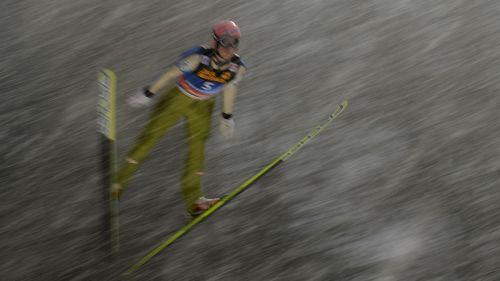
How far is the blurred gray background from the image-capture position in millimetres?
6047

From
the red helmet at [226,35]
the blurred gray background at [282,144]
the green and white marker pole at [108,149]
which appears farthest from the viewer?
the blurred gray background at [282,144]

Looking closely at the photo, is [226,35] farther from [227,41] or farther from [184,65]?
[184,65]

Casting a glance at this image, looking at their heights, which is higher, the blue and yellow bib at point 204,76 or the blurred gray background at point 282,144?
the blue and yellow bib at point 204,76

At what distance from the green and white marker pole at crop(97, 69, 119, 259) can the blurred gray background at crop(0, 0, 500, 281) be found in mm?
245

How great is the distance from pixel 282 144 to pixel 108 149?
268 centimetres

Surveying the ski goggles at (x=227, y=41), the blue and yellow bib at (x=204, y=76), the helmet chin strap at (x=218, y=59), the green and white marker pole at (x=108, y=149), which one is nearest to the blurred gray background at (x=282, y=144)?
the green and white marker pole at (x=108, y=149)

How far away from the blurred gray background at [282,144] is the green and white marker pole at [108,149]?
0.80 ft

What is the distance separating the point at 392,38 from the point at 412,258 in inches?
143

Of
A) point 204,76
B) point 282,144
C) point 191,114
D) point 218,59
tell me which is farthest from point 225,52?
point 282,144

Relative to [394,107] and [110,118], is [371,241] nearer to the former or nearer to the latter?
[394,107]

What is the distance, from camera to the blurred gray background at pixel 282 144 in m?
6.05

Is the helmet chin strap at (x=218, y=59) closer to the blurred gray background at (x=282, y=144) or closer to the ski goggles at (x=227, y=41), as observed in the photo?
the ski goggles at (x=227, y=41)

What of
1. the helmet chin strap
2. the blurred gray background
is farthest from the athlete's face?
the blurred gray background

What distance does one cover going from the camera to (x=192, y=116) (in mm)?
5789
